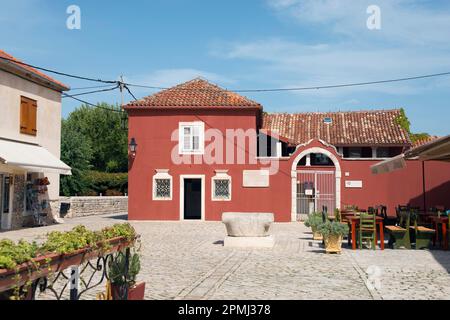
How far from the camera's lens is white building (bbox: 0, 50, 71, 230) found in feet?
63.7

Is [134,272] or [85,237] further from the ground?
[85,237]

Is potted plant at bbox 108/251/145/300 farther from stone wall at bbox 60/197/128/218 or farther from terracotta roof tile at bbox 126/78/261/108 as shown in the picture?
stone wall at bbox 60/197/128/218

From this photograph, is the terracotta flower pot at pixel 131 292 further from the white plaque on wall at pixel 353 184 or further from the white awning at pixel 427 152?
the white plaque on wall at pixel 353 184

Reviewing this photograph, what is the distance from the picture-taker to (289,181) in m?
25.0

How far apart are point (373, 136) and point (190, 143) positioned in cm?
1342

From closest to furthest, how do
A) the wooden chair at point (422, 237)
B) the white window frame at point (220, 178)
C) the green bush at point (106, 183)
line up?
1. the wooden chair at point (422, 237)
2. the white window frame at point (220, 178)
3. the green bush at point (106, 183)

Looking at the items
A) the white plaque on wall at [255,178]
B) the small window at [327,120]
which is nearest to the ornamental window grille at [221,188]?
the white plaque on wall at [255,178]

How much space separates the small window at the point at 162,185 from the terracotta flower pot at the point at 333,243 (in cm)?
1374

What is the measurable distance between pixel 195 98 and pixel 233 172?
4493 mm

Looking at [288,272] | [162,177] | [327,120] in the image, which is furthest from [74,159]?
[288,272]

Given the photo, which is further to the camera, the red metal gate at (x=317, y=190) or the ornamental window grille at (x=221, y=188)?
the ornamental window grille at (x=221, y=188)

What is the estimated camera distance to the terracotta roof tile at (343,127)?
3269cm

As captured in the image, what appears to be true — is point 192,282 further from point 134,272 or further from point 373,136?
point 373,136
